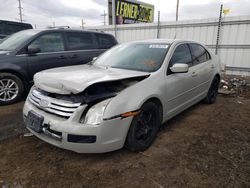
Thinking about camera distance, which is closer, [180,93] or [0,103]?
[180,93]

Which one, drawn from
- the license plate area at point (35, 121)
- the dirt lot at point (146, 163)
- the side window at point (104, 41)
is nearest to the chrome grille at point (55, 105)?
the license plate area at point (35, 121)

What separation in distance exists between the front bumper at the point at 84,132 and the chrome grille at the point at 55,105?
5cm

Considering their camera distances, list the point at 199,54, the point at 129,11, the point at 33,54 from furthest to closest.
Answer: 1. the point at 129,11
2. the point at 33,54
3. the point at 199,54

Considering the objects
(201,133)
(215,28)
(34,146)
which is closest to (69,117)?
(34,146)

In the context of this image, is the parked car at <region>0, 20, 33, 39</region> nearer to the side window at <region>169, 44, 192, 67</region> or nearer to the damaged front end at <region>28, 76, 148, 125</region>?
the damaged front end at <region>28, 76, 148, 125</region>

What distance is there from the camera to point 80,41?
5.48m

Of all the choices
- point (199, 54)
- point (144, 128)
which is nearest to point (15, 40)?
point (144, 128)

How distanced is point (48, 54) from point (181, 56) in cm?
318

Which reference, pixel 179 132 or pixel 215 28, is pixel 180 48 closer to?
pixel 179 132

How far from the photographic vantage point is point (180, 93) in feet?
10.6

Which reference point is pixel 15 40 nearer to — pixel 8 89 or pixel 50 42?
pixel 50 42

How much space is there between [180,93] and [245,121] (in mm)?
1573

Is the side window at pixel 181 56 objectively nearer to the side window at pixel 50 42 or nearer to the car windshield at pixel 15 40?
the side window at pixel 50 42

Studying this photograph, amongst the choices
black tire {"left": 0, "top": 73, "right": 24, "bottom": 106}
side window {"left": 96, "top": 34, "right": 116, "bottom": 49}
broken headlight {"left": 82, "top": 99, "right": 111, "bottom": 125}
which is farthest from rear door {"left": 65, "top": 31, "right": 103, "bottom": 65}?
broken headlight {"left": 82, "top": 99, "right": 111, "bottom": 125}
